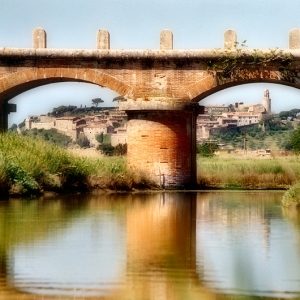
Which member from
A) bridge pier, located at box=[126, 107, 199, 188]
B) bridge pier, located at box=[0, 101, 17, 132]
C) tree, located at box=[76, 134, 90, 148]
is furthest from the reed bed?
tree, located at box=[76, 134, 90, 148]

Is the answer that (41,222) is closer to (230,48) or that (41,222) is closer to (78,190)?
(78,190)

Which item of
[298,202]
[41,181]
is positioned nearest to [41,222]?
[298,202]

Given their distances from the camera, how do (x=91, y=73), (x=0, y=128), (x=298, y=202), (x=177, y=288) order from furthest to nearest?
(x=0, y=128)
(x=91, y=73)
(x=298, y=202)
(x=177, y=288)

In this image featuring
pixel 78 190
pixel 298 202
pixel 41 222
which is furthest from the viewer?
pixel 78 190

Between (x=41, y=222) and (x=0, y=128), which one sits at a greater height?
(x=0, y=128)

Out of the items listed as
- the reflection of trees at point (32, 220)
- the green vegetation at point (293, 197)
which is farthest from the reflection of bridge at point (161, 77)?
the green vegetation at point (293, 197)

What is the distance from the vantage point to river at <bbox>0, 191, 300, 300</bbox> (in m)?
8.14

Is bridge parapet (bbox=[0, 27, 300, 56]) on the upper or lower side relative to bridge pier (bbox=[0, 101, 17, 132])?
upper

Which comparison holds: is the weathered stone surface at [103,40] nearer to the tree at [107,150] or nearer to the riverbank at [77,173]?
the riverbank at [77,173]

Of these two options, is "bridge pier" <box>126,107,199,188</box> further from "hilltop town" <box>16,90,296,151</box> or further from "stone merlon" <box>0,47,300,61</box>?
"hilltop town" <box>16,90,296,151</box>

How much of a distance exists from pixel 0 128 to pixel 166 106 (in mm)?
5835

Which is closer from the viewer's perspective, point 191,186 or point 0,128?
point 191,186

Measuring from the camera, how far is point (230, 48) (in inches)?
995

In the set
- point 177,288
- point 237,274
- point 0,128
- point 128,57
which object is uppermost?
point 128,57
